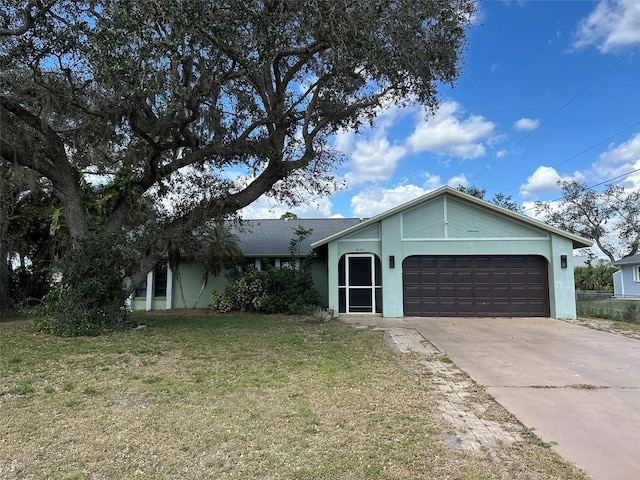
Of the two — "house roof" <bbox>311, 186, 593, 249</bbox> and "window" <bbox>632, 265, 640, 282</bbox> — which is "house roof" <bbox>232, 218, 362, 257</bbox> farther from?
"window" <bbox>632, 265, 640, 282</bbox>

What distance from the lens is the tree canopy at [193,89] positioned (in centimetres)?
743

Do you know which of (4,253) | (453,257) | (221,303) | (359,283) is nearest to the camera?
(4,253)

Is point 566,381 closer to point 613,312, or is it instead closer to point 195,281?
point 613,312

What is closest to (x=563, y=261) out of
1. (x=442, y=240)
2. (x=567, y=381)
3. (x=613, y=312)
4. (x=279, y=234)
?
(x=613, y=312)

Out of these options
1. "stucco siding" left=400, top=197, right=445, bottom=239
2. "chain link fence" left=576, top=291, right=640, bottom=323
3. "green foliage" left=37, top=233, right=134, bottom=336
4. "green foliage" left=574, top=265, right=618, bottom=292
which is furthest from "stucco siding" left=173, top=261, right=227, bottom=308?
"green foliage" left=574, top=265, right=618, bottom=292

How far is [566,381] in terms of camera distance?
5.99 metres

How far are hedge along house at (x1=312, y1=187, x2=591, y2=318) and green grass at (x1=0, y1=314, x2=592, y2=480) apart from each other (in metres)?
6.70

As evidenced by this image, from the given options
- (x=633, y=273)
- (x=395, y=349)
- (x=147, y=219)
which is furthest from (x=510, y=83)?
(x=633, y=273)

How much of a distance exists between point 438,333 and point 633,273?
81.8 feet

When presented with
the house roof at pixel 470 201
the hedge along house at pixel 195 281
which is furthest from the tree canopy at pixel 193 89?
the hedge along house at pixel 195 281

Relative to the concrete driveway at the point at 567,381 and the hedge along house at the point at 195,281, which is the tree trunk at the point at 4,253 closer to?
the hedge along house at the point at 195,281

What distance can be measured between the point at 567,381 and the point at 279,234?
571 inches

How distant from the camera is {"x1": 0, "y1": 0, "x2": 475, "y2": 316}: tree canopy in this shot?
293 inches

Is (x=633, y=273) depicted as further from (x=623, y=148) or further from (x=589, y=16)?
(x=589, y=16)
